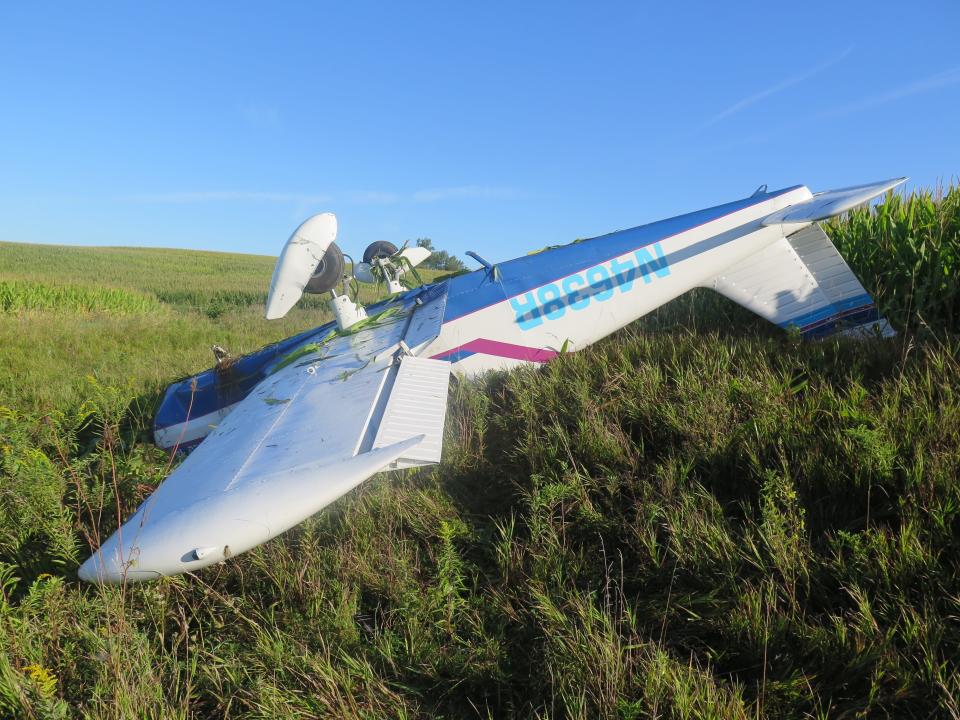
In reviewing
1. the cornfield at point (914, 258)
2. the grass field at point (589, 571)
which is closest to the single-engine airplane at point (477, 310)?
the grass field at point (589, 571)

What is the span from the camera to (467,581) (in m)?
2.91

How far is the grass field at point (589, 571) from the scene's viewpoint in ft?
6.73

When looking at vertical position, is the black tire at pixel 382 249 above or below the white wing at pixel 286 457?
above

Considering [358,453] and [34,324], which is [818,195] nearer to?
[358,453]

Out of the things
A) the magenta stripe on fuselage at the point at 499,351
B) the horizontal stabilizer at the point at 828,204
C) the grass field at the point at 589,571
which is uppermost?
the horizontal stabilizer at the point at 828,204

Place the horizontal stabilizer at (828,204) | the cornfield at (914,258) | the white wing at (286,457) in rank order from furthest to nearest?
the cornfield at (914,258) < the horizontal stabilizer at (828,204) < the white wing at (286,457)

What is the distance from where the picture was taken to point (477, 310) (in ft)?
16.6

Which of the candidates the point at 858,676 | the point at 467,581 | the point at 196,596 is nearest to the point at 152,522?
the point at 196,596

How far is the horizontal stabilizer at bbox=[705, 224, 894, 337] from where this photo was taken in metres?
4.95

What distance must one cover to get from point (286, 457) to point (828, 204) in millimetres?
4555

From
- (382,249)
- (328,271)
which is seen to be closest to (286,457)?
(328,271)

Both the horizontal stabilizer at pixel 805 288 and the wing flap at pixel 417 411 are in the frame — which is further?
the horizontal stabilizer at pixel 805 288

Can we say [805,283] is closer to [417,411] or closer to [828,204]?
[828,204]

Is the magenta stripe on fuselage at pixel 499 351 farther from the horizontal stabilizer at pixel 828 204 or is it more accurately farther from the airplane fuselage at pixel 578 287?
the horizontal stabilizer at pixel 828 204
